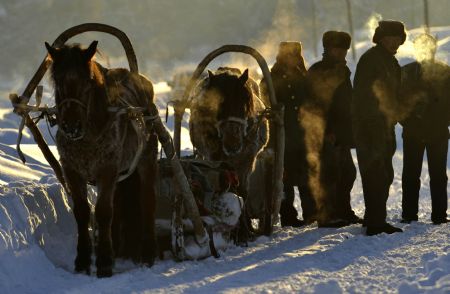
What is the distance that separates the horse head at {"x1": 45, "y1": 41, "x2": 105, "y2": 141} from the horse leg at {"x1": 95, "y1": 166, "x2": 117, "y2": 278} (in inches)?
18.0

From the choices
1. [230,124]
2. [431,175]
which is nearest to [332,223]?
[431,175]

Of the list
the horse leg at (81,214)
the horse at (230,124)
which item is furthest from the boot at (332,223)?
the horse leg at (81,214)

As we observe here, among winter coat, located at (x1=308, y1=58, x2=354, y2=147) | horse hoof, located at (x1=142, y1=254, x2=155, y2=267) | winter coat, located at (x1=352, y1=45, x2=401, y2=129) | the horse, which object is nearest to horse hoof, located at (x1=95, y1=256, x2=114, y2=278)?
horse hoof, located at (x1=142, y1=254, x2=155, y2=267)

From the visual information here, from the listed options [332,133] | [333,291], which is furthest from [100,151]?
[332,133]

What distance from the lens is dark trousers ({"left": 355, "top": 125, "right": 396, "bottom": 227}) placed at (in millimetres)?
9383

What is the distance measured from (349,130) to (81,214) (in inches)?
184

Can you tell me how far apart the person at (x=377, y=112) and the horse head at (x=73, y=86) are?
12.3ft

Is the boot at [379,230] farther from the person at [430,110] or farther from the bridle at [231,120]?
the bridle at [231,120]

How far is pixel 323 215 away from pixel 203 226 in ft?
10.4

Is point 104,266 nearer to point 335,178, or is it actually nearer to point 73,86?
point 73,86

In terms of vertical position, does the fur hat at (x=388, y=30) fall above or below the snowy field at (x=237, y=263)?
above

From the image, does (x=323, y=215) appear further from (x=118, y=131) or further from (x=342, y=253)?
(x=118, y=131)

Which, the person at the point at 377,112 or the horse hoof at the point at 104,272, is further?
the person at the point at 377,112

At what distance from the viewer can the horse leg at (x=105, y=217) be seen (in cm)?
691
